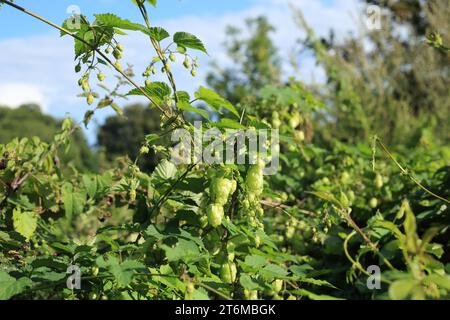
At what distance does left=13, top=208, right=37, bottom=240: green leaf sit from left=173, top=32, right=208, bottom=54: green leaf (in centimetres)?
104

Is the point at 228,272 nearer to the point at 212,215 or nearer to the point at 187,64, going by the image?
the point at 212,215

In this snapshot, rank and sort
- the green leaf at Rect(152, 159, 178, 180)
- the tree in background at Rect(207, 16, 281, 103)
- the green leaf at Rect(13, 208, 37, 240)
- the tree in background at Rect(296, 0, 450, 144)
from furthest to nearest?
the tree in background at Rect(207, 16, 281, 103) → the tree in background at Rect(296, 0, 450, 144) → the green leaf at Rect(13, 208, 37, 240) → the green leaf at Rect(152, 159, 178, 180)

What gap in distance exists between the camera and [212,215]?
175 cm

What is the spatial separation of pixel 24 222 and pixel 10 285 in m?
0.88

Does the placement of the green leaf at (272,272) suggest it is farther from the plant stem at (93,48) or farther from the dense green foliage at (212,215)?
the plant stem at (93,48)

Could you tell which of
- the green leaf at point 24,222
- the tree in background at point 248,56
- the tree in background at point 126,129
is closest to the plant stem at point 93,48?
the green leaf at point 24,222

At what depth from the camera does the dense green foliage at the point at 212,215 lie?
172 centimetres

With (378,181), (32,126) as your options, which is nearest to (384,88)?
(378,181)

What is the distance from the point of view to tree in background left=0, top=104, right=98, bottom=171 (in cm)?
3953

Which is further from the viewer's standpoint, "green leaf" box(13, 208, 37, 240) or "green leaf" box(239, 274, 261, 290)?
"green leaf" box(13, 208, 37, 240)

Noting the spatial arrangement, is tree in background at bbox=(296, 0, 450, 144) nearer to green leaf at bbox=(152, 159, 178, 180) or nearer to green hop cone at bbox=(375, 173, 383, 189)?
green hop cone at bbox=(375, 173, 383, 189)
